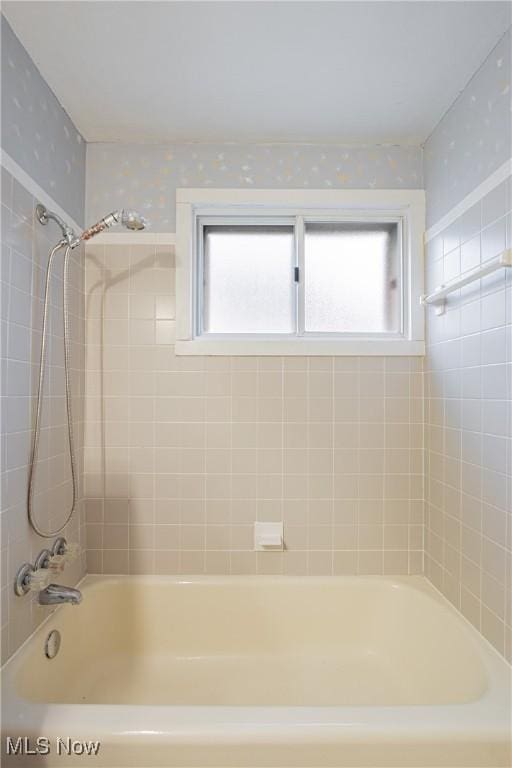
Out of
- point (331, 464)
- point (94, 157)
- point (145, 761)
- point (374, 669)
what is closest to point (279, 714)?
point (145, 761)

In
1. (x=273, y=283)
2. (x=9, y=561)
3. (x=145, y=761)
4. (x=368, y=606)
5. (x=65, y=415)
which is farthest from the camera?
(x=273, y=283)

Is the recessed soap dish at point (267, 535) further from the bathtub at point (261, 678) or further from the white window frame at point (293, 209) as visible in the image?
the white window frame at point (293, 209)

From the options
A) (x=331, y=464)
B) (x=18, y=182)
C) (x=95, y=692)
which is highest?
(x=18, y=182)

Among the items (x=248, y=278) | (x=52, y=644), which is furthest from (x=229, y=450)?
(x=52, y=644)

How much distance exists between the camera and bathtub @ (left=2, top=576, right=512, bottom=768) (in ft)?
3.41

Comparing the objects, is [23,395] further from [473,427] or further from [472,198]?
[472,198]

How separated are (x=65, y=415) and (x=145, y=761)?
1156 mm

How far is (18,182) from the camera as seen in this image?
1.37 metres

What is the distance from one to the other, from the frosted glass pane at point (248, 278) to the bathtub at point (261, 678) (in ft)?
3.78

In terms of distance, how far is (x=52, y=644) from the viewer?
1493mm

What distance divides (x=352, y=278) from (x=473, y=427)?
905mm

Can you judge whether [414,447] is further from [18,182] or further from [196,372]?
[18,182]

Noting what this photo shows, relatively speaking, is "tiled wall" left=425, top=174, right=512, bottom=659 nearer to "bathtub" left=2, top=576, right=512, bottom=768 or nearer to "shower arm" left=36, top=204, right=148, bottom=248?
"bathtub" left=2, top=576, right=512, bottom=768

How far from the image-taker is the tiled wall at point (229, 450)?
1.92m
